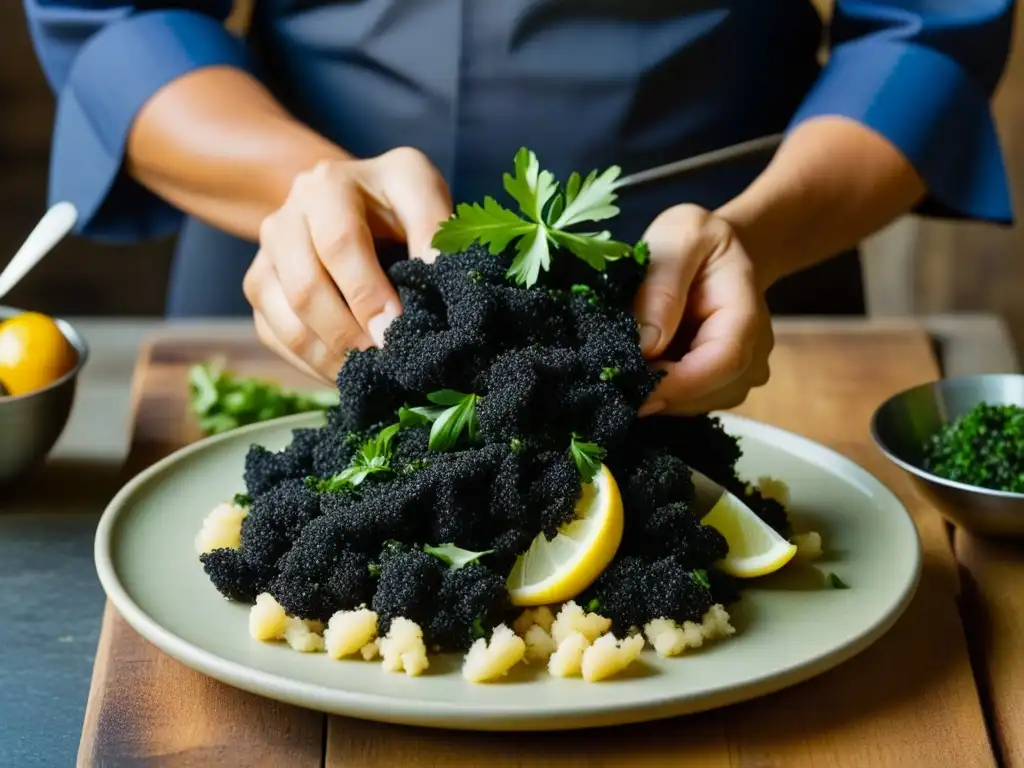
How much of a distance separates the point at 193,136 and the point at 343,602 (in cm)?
90

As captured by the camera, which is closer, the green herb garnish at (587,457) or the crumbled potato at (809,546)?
the green herb garnish at (587,457)

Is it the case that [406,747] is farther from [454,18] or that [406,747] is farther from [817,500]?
[454,18]

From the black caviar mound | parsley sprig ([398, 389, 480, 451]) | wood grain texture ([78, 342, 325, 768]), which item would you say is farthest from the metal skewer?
wood grain texture ([78, 342, 325, 768])

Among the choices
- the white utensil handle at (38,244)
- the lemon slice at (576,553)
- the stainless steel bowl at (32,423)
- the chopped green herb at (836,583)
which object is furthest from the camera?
the white utensil handle at (38,244)

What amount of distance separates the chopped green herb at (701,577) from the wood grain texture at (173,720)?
1.08ft

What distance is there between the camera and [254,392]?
5.74 ft

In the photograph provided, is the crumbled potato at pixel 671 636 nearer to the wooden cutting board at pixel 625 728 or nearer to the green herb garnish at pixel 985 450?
the wooden cutting board at pixel 625 728

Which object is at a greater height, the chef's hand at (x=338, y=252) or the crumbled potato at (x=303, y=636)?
the chef's hand at (x=338, y=252)

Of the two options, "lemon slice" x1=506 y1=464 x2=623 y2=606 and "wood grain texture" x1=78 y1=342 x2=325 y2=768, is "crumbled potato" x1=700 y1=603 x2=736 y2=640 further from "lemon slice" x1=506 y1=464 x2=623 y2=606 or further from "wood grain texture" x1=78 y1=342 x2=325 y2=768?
"wood grain texture" x1=78 y1=342 x2=325 y2=768

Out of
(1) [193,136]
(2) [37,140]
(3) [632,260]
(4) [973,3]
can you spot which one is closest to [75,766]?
(3) [632,260]

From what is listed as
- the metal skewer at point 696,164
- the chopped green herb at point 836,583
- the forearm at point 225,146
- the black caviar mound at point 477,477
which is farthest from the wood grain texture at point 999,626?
the forearm at point 225,146

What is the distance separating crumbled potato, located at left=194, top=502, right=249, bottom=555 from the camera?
4.23 ft

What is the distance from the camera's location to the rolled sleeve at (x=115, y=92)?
190 centimetres

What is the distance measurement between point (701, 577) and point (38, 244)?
3.10 ft
